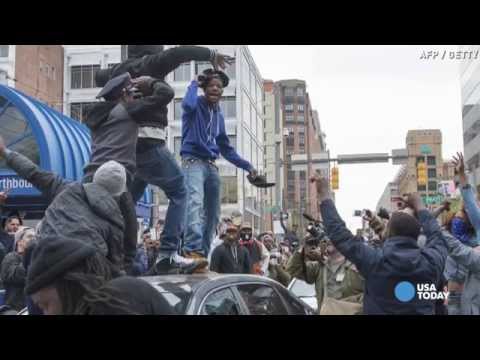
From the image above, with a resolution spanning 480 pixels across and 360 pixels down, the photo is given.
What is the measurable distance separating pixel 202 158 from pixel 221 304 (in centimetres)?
112

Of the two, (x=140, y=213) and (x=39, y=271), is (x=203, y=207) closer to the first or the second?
(x=140, y=213)

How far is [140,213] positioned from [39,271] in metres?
1.32

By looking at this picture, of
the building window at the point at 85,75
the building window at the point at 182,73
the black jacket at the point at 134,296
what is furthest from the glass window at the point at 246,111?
the black jacket at the point at 134,296

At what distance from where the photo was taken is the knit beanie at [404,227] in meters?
3.33

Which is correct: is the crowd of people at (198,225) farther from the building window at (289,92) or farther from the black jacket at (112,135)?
the building window at (289,92)

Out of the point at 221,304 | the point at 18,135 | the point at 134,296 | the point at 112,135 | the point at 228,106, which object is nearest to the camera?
the point at 134,296

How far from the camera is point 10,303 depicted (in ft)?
11.3

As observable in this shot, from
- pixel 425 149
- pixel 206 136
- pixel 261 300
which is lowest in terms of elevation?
pixel 261 300

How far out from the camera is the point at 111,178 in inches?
132

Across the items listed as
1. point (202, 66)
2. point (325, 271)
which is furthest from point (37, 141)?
point (325, 271)

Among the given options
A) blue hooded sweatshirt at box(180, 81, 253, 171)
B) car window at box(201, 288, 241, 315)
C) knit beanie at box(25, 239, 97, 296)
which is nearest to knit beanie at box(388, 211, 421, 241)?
car window at box(201, 288, 241, 315)

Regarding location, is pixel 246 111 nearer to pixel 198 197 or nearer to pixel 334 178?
pixel 198 197
